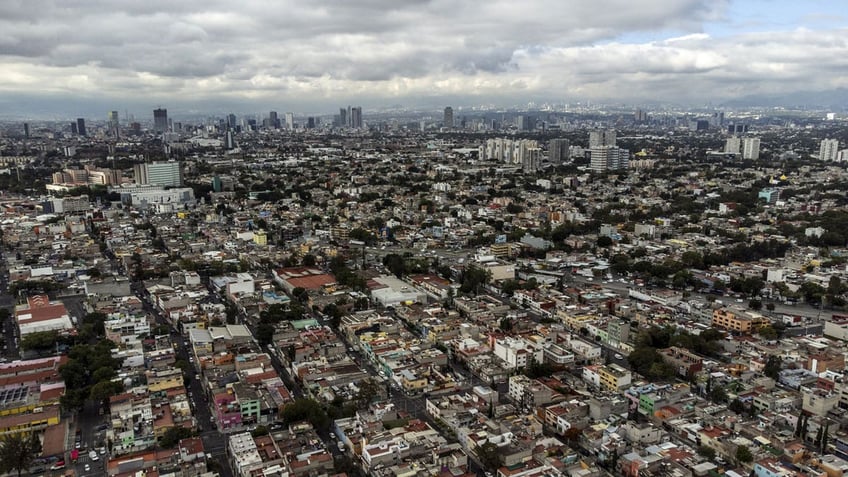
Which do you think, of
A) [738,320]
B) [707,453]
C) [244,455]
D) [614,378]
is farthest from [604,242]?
[244,455]

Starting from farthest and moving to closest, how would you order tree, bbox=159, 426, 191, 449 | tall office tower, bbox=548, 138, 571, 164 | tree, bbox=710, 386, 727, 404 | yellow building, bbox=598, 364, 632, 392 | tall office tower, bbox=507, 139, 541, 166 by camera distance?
1. tall office tower, bbox=548, 138, 571, 164
2. tall office tower, bbox=507, 139, 541, 166
3. yellow building, bbox=598, 364, 632, 392
4. tree, bbox=710, 386, 727, 404
5. tree, bbox=159, 426, 191, 449

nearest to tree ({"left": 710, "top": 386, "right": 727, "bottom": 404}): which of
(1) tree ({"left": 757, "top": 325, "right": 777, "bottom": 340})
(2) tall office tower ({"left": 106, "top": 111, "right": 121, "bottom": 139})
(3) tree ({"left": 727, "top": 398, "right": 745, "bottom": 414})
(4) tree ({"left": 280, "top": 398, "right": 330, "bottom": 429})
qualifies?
(3) tree ({"left": 727, "top": 398, "right": 745, "bottom": 414})

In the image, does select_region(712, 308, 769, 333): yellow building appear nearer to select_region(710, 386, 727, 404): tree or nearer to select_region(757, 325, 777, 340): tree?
select_region(757, 325, 777, 340): tree

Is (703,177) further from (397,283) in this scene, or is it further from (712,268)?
(397,283)

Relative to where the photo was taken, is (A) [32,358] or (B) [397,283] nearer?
(A) [32,358]

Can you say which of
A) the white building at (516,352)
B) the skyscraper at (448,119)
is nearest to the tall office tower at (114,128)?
the skyscraper at (448,119)

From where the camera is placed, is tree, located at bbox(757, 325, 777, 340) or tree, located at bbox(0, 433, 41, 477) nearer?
tree, located at bbox(0, 433, 41, 477)

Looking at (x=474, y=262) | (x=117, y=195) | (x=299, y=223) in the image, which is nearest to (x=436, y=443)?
(x=474, y=262)
